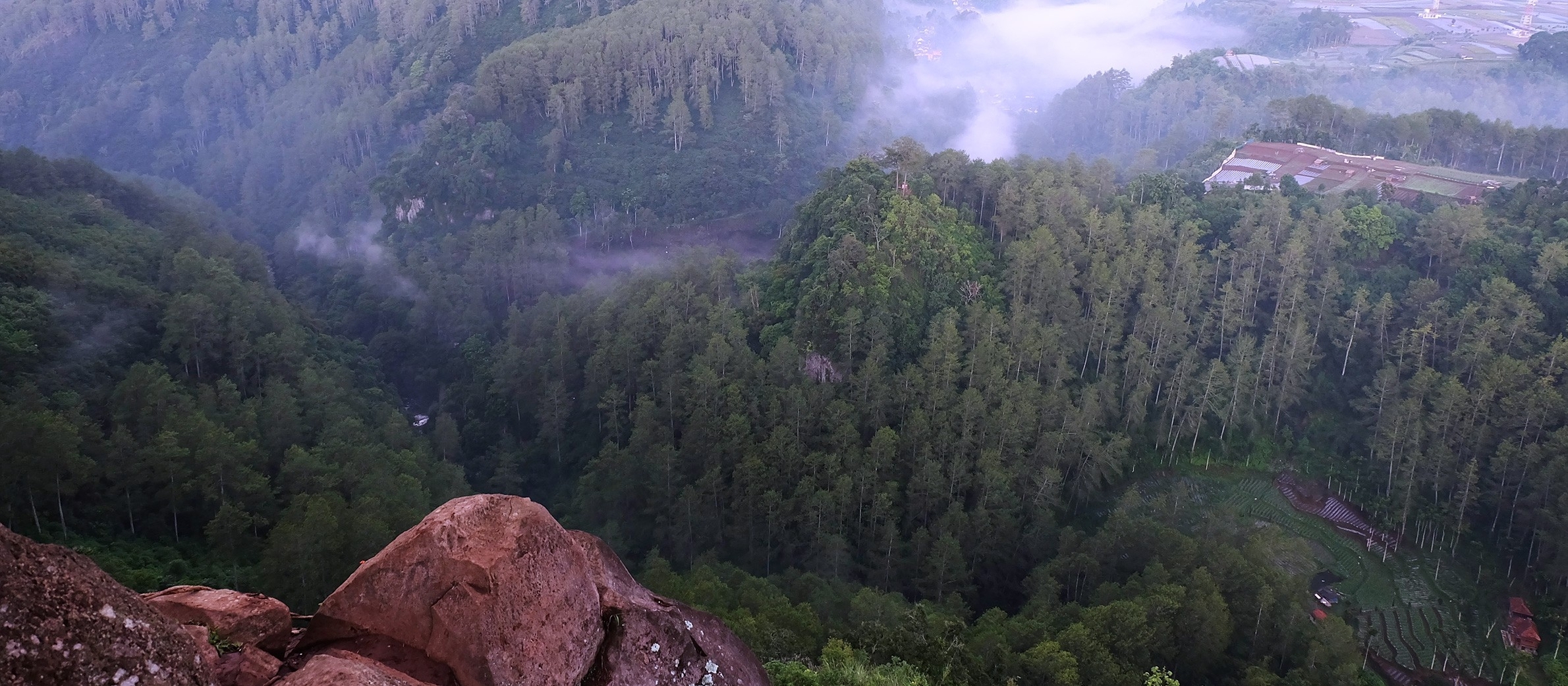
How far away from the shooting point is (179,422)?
34719 millimetres

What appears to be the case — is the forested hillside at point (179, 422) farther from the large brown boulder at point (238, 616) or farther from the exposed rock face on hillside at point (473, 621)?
the exposed rock face on hillside at point (473, 621)

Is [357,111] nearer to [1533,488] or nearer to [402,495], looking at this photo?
[402,495]

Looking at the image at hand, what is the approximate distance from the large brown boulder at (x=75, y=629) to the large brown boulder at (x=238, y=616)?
291 cm

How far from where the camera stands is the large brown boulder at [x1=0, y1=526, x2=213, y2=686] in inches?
254

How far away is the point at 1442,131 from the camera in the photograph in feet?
215

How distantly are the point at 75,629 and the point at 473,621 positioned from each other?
3941 millimetres

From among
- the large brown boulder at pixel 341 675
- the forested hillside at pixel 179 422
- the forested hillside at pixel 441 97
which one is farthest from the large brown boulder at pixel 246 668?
the forested hillside at pixel 441 97

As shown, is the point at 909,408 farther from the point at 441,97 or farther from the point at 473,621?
the point at 441,97

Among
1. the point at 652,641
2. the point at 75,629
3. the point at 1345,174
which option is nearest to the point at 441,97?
the point at 1345,174

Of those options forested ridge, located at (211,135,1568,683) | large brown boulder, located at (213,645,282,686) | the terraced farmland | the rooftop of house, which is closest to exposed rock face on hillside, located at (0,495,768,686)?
large brown boulder, located at (213,645,282,686)

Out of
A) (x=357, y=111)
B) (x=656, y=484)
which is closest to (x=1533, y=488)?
Result: (x=656, y=484)

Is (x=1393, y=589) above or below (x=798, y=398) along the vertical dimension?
below

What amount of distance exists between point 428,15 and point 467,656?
104 metres

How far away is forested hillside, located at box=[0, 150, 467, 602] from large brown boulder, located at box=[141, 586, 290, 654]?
1972 centimetres
